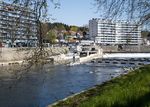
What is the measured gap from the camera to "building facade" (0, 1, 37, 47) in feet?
12.7

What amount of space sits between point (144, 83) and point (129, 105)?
1.62 metres

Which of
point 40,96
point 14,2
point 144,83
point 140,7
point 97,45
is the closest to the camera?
point 14,2

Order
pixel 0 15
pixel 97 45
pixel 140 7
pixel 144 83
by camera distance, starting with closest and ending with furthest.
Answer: pixel 0 15 < pixel 144 83 < pixel 140 7 < pixel 97 45

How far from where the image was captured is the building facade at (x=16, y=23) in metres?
3.87

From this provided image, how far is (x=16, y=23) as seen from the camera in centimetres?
387

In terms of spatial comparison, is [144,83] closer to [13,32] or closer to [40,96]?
[13,32]

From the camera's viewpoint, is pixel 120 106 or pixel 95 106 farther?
pixel 95 106

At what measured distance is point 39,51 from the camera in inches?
164

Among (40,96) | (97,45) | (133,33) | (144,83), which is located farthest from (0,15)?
(97,45)

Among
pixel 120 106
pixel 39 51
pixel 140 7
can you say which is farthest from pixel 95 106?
pixel 140 7

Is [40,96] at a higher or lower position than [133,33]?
lower

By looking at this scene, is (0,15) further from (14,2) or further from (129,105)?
(129,105)

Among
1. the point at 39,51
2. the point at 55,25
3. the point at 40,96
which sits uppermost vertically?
the point at 55,25

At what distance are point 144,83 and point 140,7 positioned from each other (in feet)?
7.53
